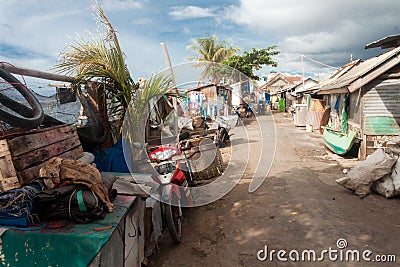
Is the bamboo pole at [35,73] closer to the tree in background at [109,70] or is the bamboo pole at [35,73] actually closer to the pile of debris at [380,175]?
the tree in background at [109,70]

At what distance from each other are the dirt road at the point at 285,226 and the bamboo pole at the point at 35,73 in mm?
3099

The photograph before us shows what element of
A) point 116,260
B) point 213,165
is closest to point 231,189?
point 213,165

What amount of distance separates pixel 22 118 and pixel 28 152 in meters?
0.41

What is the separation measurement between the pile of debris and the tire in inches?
232

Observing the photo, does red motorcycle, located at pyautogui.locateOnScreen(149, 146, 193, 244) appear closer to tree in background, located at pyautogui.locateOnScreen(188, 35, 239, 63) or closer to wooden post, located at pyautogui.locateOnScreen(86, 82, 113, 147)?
wooden post, located at pyautogui.locateOnScreen(86, 82, 113, 147)

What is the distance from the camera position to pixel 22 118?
271 cm

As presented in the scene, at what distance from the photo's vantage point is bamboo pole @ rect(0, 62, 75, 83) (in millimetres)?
3236

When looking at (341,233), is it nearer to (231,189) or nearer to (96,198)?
(231,189)

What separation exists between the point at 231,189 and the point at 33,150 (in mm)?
4324

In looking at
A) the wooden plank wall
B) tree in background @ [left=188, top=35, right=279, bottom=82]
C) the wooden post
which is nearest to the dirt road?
the wooden plank wall

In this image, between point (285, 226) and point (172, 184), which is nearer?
point (172, 184)

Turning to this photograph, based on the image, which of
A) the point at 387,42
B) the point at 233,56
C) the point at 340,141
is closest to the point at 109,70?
the point at 340,141

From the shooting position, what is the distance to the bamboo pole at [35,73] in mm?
3236

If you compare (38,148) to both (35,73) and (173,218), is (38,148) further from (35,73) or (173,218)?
(173,218)
